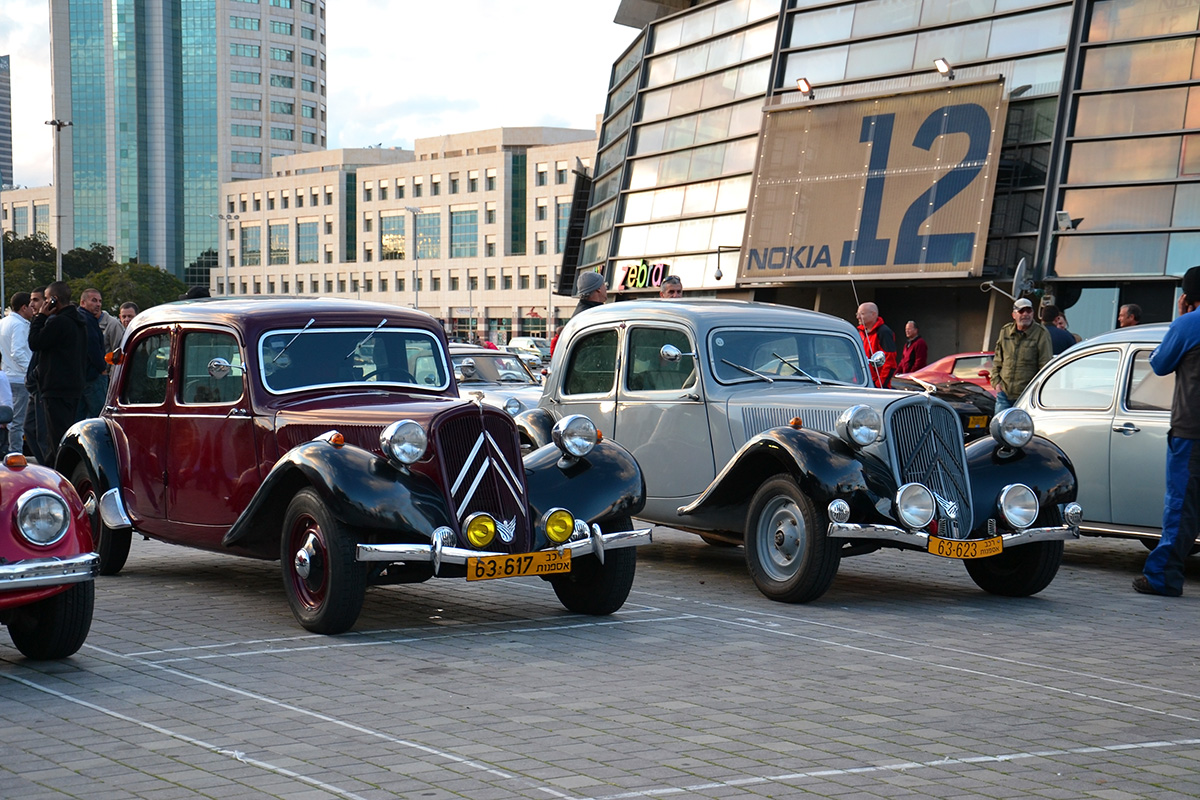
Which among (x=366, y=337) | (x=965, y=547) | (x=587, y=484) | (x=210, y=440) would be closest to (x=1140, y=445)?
(x=965, y=547)

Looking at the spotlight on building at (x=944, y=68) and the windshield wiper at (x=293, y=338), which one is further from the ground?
the spotlight on building at (x=944, y=68)

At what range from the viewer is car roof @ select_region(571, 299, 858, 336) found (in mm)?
9547

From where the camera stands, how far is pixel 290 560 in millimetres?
7062

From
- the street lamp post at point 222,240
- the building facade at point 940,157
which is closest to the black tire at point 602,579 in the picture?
the building facade at point 940,157

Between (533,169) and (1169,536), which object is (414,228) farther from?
(1169,536)

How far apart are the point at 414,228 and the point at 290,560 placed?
4463 inches

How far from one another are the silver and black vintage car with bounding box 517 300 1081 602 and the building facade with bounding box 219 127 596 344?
95128 millimetres

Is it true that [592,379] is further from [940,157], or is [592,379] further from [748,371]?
[940,157]

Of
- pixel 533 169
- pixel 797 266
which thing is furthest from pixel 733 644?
pixel 533 169

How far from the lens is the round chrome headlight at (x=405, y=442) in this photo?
22.3 ft

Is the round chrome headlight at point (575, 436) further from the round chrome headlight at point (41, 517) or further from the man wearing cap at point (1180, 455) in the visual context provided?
the man wearing cap at point (1180, 455)

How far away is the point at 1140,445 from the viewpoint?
31.2 feet

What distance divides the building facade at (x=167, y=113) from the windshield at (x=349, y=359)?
454 feet

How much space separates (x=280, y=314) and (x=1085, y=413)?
587 centimetres
